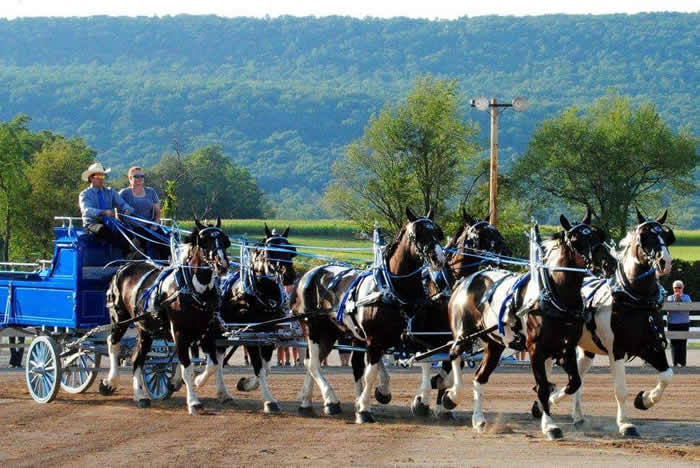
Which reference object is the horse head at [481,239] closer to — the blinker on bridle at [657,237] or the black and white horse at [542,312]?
the black and white horse at [542,312]

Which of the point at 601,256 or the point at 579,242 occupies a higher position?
the point at 579,242

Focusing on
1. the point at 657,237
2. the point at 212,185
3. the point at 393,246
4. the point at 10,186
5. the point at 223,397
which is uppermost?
the point at 212,185

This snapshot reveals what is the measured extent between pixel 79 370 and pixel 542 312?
23.5ft

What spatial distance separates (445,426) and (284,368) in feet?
29.9

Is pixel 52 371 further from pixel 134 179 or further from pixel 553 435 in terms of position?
pixel 553 435

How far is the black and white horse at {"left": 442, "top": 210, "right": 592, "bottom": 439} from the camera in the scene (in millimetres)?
12562

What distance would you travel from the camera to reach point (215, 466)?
1095cm

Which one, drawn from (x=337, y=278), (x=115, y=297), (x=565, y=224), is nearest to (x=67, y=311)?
(x=115, y=297)

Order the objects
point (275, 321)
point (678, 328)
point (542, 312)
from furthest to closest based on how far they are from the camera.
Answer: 1. point (678, 328)
2. point (275, 321)
3. point (542, 312)

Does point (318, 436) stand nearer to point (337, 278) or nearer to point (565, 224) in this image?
point (337, 278)

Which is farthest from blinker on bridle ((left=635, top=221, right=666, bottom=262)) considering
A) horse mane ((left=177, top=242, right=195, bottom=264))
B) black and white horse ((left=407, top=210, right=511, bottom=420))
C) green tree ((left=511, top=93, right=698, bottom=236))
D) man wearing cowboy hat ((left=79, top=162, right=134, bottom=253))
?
green tree ((left=511, top=93, right=698, bottom=236))

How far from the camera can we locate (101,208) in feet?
54.7

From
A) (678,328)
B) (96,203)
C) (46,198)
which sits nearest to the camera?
(96,203)

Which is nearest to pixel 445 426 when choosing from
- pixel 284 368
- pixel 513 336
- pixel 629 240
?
pixel 513 336
